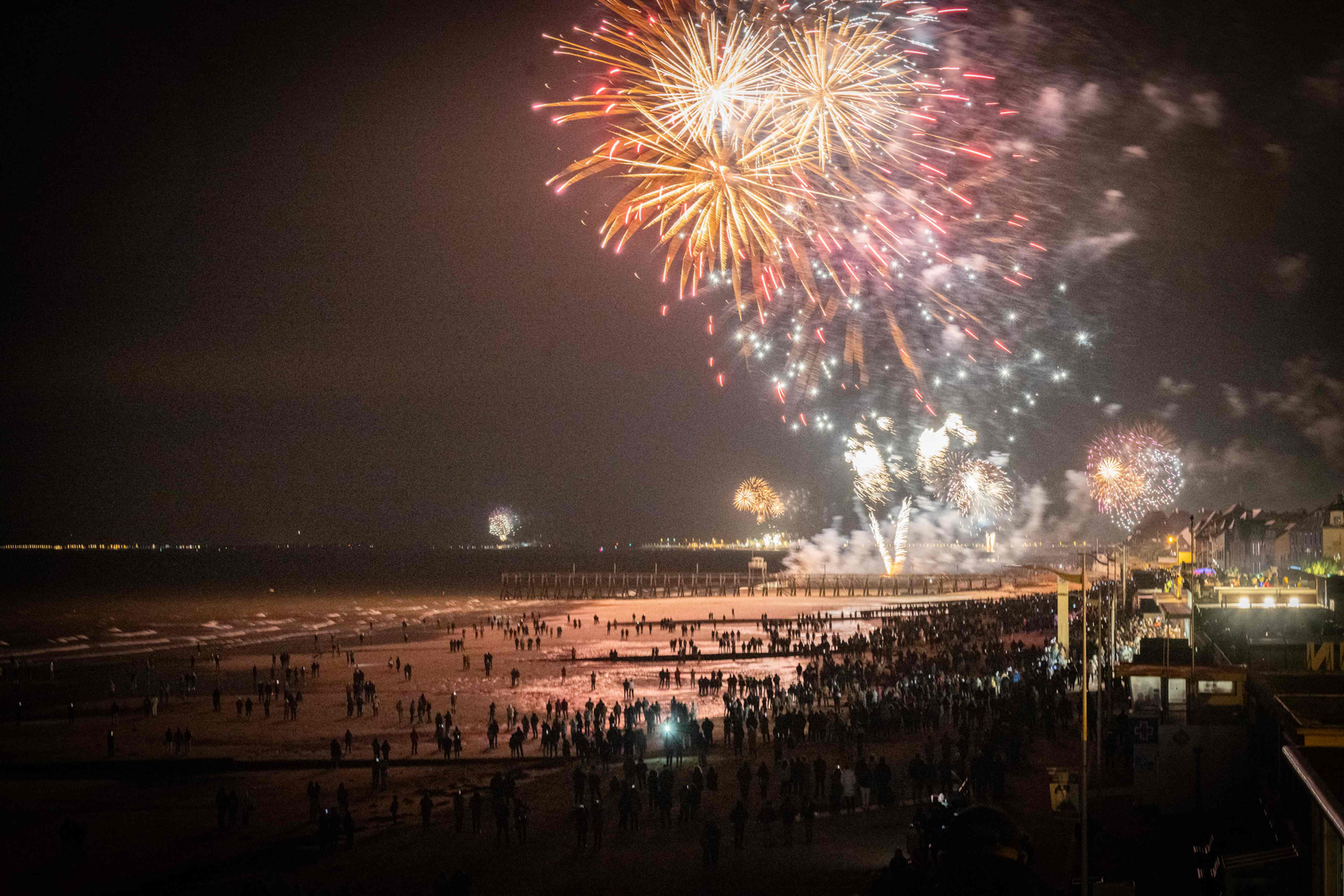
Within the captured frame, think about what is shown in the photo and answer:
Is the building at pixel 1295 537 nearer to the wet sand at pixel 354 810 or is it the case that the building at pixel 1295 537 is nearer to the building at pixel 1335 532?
the building at pixel 1335 532

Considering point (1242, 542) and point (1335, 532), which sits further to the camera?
point (1242, 542)

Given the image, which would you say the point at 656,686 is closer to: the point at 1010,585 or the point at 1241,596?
the point at 1241,596

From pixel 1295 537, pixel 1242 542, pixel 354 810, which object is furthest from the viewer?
pixel 1295 537

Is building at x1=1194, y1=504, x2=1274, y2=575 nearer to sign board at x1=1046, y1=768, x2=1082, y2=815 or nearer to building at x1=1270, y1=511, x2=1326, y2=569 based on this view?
building at x1=1270, y1=511, x2=1326, y2=569

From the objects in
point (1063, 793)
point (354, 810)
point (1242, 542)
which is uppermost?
point (1242, 542)

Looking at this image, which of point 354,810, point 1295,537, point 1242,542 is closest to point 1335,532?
point 1242,542

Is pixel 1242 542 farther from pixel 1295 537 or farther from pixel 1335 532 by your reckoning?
pixel 1335 532

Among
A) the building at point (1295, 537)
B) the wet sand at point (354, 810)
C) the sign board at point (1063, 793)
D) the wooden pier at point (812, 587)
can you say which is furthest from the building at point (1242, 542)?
the sign board at point (1063, 793)

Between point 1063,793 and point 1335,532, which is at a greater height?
point 1335,532

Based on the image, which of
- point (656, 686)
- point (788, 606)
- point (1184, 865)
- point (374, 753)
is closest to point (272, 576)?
point (788, 606)

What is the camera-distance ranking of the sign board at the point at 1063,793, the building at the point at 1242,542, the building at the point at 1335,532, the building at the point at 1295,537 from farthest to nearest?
the building at the point at 1295,537, the building at the point at 1242,542, the building at the point at 1335,532, the sign board at the point at 1063,793

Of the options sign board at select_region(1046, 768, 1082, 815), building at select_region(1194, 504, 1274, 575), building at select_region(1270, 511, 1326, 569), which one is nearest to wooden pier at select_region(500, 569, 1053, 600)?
building at select_region(1194, 504, 1274, 575)
